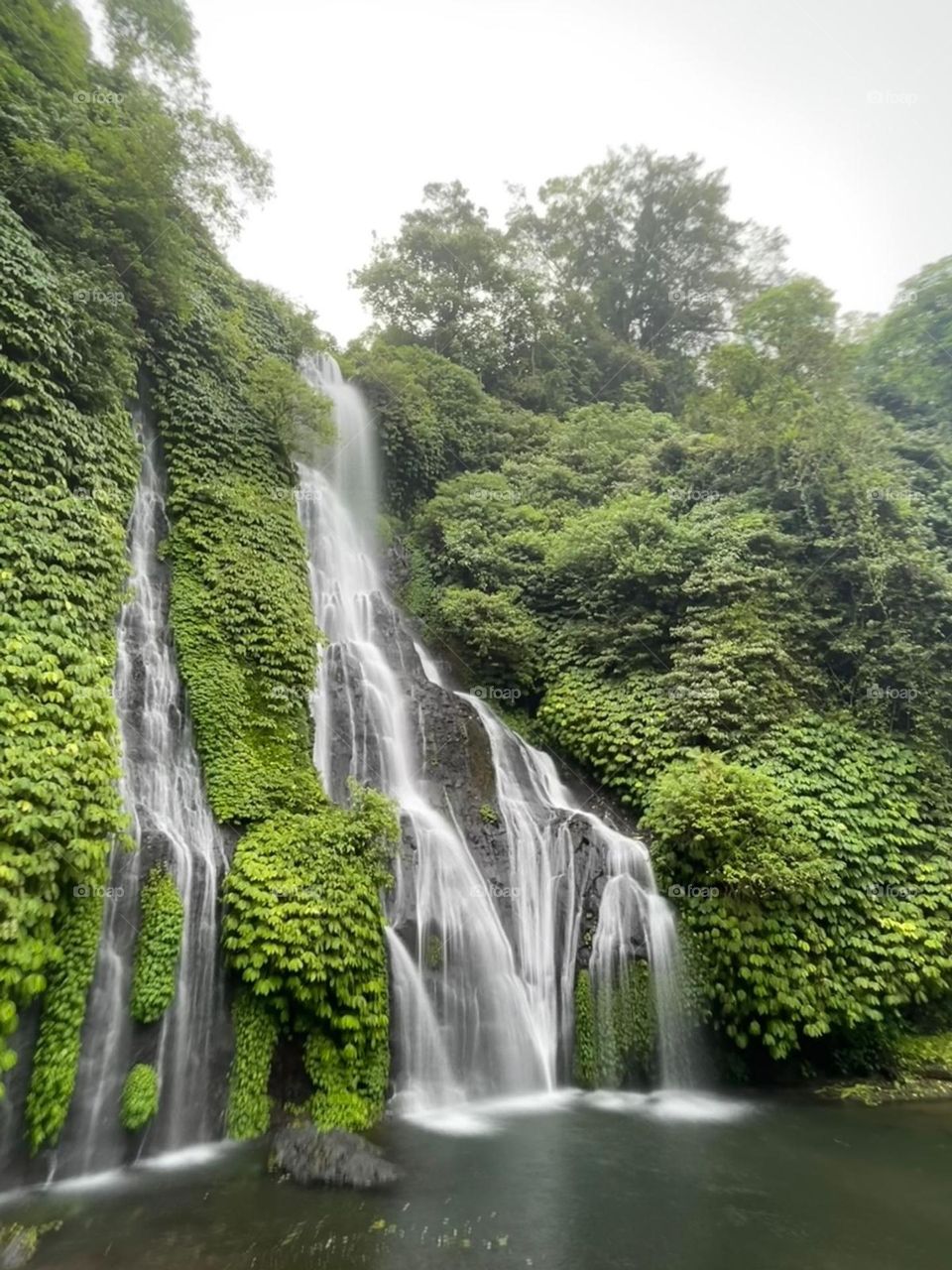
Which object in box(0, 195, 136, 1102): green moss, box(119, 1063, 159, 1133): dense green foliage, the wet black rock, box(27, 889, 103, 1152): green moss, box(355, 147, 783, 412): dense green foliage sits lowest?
the wet black rock

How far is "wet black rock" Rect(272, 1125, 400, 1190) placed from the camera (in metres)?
5.11

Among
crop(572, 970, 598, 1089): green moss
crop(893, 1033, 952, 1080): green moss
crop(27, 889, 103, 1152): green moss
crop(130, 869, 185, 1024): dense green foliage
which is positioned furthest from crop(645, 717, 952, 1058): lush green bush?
crop(27, 889, 103, 1152): green moss

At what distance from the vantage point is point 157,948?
605 cm

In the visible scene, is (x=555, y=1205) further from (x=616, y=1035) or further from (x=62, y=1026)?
(x=62, y=1026)

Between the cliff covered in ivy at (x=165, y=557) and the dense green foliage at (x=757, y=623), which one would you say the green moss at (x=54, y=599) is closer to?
the cliff covered in ivy at (x=165, y=557)

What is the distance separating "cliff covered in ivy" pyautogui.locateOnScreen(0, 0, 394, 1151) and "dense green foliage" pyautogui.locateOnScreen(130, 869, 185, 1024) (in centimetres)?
2

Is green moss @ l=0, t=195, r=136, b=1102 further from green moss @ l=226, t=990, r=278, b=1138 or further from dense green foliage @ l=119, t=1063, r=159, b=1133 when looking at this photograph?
green moss @ l=226, t=990, r=278, b=1138

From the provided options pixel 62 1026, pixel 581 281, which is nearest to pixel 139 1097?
pixel 62 1026

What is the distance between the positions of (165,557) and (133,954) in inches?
238

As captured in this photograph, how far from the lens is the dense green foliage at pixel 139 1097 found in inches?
213

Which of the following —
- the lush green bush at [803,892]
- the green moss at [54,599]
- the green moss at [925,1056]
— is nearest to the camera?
the green moss at [54,599]

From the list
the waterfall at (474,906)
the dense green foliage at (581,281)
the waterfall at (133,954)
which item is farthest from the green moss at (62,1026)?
the dense green foliage at (581,281)

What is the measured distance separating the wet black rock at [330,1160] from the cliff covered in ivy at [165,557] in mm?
447

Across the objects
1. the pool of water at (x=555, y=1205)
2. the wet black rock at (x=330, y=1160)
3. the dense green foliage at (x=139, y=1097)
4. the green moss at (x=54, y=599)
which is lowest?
the pool of water at (x=555, y=1205)
